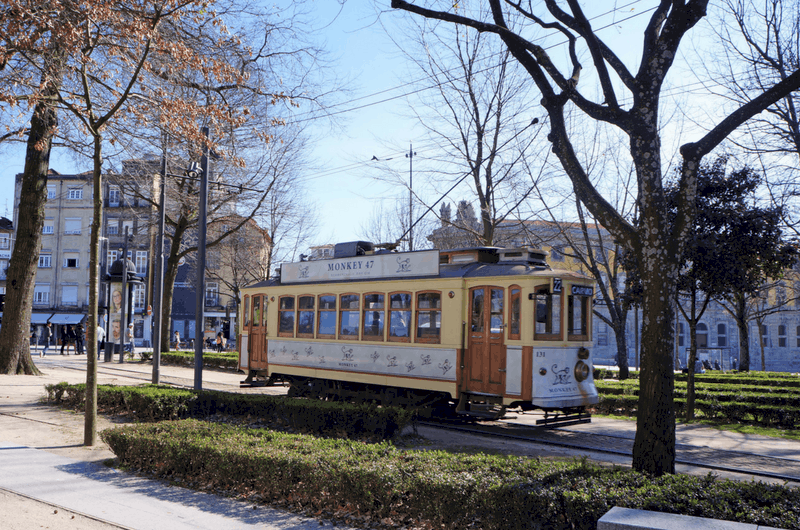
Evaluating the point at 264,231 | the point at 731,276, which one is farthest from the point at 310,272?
the point at 264,231

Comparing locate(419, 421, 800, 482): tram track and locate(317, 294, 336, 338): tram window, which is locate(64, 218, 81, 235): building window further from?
locate(419, 421, 800, 482): tram track

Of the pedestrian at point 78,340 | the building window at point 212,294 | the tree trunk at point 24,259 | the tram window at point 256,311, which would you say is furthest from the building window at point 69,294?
the tram window at point 256,311

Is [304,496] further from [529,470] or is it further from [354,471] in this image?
[529,470]

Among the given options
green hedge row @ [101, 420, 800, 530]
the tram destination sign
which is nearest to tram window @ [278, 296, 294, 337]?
the tram destination sign

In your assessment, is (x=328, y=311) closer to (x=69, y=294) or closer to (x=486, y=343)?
(x=486, y=343)

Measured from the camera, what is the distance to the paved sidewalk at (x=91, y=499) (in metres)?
6.11

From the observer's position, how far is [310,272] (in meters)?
16.4

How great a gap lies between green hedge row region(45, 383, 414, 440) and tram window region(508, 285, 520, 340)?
2.47m

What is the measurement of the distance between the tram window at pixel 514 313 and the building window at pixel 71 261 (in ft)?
192

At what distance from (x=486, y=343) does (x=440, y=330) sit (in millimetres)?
1079

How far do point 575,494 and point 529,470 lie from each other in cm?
108

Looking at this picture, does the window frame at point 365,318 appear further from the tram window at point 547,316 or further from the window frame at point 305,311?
the tram window at point 547,316

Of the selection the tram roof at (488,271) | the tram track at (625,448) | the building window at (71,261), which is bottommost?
the tram track at (625,448)

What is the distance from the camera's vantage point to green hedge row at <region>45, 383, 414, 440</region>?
10.9m
